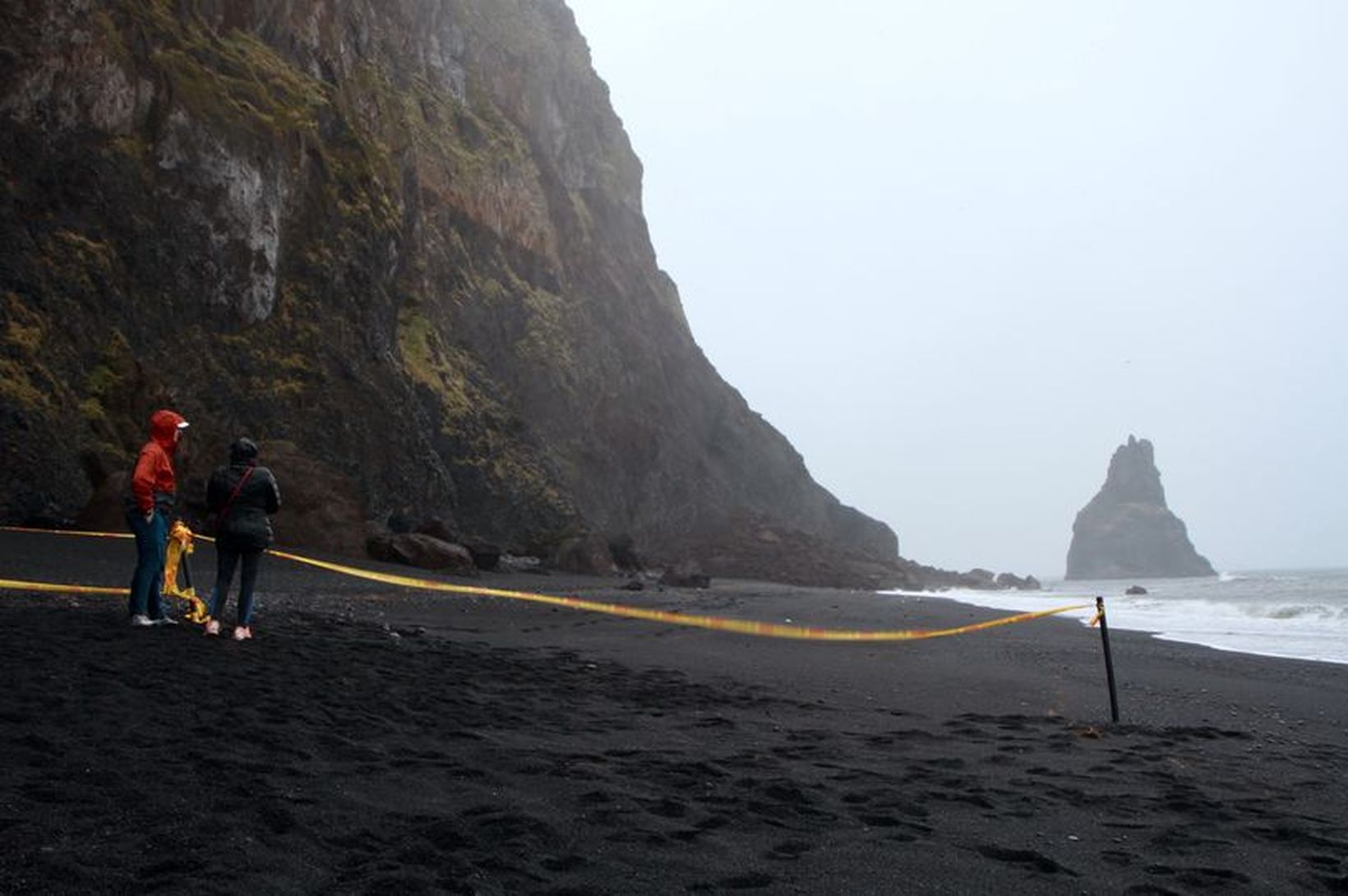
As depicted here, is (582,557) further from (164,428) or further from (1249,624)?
(164,428)

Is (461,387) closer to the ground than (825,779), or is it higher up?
higher up

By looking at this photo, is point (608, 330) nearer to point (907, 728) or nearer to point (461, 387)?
point (461, 387)

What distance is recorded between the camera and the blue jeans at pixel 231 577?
24.7ft

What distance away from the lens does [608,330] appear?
47969 mm

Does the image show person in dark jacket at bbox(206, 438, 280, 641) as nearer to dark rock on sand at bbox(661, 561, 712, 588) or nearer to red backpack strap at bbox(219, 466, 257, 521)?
red backpack strap at bbox(219, 466, 257, 521)

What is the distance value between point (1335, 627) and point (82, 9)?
87.0ft

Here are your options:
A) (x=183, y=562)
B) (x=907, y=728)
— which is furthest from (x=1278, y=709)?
(x=183, y=562)

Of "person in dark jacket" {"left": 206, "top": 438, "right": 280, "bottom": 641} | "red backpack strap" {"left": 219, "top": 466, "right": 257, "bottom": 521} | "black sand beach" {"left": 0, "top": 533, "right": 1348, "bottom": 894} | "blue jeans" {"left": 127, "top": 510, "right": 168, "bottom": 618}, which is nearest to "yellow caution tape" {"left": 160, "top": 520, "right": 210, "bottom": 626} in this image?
A: "blue jeans" {"left": 127, "top": 510, "right": 168, "bottom": 618}

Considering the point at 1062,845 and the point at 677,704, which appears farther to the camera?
the point at 677,704

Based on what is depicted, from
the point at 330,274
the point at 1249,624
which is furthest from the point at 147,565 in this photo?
the point at 1249,624

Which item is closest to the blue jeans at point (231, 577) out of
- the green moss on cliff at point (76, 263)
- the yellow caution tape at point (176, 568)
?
the yellow caution tape at point (176, 568)

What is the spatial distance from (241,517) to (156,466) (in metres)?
0.82

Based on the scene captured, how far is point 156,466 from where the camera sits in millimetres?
7707

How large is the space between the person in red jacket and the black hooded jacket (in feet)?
1.38
